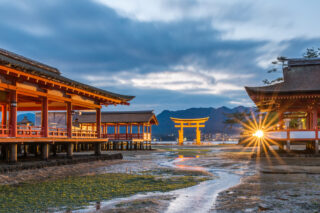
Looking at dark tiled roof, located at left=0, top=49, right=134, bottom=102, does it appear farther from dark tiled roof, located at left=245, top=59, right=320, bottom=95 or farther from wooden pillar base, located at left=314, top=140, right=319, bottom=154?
wooden pillar base, located at left=314, top=140, right=319, bottom=154

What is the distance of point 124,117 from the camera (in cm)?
4772

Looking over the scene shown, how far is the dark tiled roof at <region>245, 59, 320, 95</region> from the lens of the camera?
22427mm

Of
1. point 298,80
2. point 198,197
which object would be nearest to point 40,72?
point 198,197

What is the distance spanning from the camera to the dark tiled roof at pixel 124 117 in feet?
153

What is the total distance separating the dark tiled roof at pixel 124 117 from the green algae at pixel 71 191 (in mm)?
34342

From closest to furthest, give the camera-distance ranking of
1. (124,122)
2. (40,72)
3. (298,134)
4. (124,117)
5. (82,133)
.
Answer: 1. (40,72)
2. (82,133)
3. (298,134)
4. (124,122)
5. (124,117)

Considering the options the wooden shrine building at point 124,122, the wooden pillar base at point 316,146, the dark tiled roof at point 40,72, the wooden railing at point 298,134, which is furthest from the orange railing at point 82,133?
the wooden shrine building at point 124,122

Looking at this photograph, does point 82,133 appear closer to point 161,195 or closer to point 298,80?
point 161,195

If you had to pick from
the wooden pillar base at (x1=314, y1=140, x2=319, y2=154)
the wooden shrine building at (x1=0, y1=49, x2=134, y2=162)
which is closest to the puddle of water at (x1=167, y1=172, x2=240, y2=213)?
the wooden shrine building at (x1=0, y1=49, x2=134, y2=162)

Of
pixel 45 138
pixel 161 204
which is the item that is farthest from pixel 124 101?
pixel 161 204

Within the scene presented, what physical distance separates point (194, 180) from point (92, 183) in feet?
12.1

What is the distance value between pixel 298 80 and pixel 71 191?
65.2 ft

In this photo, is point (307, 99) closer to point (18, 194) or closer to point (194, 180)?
point (194, 180)

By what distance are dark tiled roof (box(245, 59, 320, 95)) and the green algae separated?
13.1m
